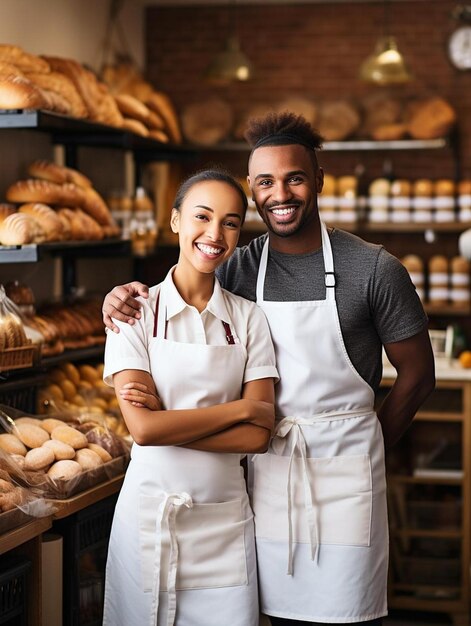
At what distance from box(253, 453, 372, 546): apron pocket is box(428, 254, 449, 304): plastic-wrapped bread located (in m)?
3.31

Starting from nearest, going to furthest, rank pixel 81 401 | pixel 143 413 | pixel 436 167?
pixel 143 413, pixel 81 401, pixel 436 167

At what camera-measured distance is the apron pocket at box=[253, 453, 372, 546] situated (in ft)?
7.88

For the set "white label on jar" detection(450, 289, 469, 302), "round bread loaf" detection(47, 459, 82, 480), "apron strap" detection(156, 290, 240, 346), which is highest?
"apron strap" detection(156, 290, 240, 346)

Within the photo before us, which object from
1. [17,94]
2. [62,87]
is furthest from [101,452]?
[62,87]

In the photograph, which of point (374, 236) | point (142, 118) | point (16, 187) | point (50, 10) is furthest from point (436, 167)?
point (16, 187)

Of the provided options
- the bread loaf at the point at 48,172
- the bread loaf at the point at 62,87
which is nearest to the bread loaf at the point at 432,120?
the bread loaf at the point at 62,87

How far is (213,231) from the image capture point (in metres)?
2.27

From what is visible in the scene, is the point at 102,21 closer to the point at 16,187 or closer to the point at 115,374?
the point at 16,187

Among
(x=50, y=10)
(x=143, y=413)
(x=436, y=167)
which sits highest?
(x=50, y=10)

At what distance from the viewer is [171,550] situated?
2297 millimetres

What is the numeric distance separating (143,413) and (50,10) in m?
2.98

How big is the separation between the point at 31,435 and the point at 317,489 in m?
0.93

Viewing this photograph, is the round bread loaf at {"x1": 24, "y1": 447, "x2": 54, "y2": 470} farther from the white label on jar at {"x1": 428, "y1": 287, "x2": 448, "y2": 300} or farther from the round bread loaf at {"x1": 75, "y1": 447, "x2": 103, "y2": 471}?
the white label on jar at {"x1": 428, "y1": 287, "x2": 448, "y2": 300}

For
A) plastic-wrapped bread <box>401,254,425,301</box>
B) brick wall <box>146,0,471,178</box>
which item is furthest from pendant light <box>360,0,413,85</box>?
plastic-wrapped bread <box>401,254,425,301</box>
